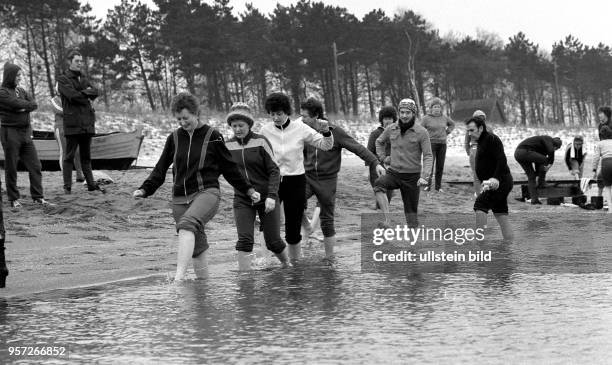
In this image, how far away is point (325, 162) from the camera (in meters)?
11.4

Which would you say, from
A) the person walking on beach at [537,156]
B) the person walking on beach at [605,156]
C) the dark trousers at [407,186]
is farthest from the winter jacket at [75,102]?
the person walking on beach at [537,156]

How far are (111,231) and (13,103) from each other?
240cm

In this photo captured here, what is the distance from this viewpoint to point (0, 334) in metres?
6.34

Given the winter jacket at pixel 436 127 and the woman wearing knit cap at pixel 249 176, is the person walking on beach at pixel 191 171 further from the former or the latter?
the winter jacket at pixel 436 127

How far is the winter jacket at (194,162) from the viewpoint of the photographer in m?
8.60

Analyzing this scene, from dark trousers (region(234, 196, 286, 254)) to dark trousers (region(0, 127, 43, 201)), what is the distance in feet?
20.5

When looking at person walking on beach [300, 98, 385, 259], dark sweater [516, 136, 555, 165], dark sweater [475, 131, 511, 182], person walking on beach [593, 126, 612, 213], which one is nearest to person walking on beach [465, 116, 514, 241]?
dark sweater [475, 131, 511, 182]

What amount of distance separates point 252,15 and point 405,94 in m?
15.8

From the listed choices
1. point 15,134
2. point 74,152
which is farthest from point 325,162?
point 74,152

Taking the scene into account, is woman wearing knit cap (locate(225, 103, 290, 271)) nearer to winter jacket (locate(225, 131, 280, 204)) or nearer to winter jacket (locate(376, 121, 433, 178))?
winter jacket (locate(225, 131, 280, 204))

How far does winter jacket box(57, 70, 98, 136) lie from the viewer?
15.3 m

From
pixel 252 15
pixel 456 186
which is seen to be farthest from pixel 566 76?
pixel 456 186

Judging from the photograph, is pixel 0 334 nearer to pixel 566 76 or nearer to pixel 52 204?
pixel 52 204

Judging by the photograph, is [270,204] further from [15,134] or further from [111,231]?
[15,134]
